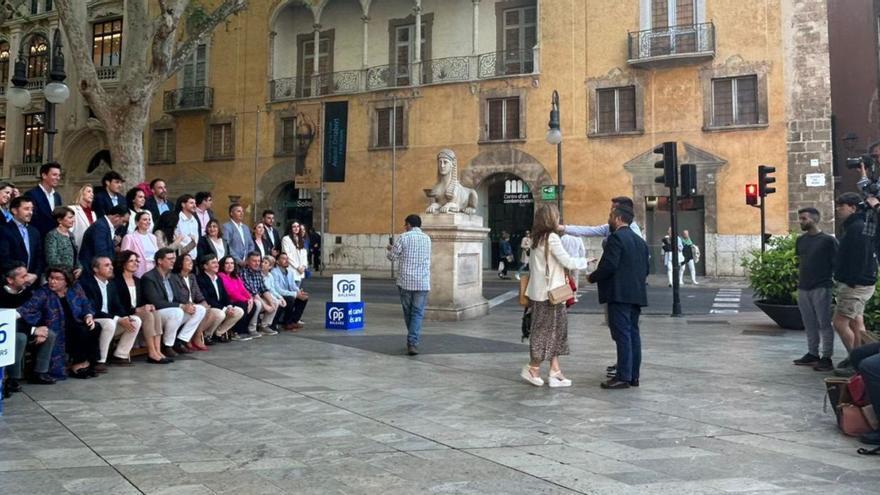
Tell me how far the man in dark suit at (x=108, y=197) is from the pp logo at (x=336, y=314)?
3903 mm

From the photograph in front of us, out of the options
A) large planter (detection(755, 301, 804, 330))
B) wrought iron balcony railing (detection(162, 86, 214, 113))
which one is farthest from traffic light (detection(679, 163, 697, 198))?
wrought iron balcony railing (detection(162, 86, 214, 113))

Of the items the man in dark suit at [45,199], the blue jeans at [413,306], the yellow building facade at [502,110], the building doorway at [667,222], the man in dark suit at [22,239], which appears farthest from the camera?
the building doorway at [667,222]

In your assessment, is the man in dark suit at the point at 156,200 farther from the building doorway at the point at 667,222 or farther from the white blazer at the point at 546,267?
the building doorway at the point at 667,222

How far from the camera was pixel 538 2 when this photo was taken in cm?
2766

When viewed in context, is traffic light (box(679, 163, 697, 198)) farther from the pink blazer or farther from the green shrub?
the pink blazer

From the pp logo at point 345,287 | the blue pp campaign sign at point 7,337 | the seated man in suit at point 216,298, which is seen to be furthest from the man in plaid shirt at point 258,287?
the blue pp campaign sign at point 7,337

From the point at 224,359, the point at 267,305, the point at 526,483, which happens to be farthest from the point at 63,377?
the point at 526,483

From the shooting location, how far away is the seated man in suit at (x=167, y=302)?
827cm

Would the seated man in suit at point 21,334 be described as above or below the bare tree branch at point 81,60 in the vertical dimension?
below

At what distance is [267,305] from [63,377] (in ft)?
13.0

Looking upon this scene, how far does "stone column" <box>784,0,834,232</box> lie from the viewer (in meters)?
23.8

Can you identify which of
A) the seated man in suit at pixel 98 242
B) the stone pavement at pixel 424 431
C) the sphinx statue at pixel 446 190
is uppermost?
the sphinx statue at pixel 446 190

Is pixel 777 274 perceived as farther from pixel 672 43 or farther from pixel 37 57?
pixel 37 57

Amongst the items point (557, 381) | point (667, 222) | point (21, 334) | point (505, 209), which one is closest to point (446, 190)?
point (557, 381)
